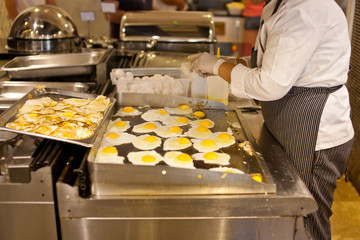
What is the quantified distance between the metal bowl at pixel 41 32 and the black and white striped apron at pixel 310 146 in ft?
6.22

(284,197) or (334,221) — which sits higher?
(284,197)

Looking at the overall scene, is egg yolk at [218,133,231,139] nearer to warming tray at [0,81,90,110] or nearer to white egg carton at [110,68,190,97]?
white egg carton at [110,68,190,97]

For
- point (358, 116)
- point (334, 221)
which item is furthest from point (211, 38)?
point (334, 221)

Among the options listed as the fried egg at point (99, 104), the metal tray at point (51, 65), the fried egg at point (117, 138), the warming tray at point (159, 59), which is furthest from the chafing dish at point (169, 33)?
the fried egg at point (117, 138)

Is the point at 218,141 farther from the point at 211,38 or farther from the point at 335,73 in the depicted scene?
the point at 211,38

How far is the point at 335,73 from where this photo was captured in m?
1.94

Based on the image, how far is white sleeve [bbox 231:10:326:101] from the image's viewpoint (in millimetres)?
1714

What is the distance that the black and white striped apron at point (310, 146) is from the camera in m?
1.99

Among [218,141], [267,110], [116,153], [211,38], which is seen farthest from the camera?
[211,38]

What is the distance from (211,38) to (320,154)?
75.7 inches

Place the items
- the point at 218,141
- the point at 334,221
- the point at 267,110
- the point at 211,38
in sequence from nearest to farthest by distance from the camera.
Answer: the point at 218,141
the point at 267,110
the point at 334,221
the point at 211,38

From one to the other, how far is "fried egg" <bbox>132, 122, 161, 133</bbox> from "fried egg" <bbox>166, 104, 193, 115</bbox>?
205mm

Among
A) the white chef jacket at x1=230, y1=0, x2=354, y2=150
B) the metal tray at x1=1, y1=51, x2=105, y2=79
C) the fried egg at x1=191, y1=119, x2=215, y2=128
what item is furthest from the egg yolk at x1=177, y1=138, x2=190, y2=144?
the metal tray at x1=1, y1=51, x2=105, y2=79

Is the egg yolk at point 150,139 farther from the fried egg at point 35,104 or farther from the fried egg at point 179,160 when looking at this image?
the fried egg at point 35,104
